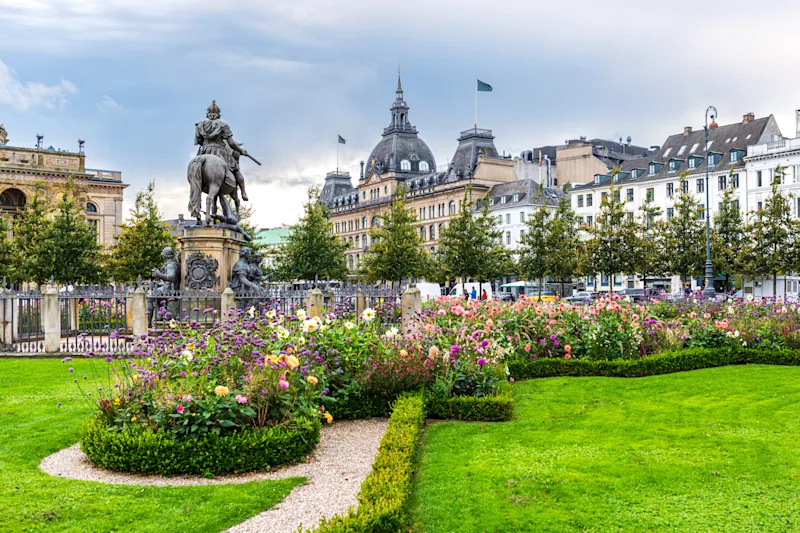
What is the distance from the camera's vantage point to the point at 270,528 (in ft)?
22.3

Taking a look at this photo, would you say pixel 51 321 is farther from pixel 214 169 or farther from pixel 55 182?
pixel 55 182

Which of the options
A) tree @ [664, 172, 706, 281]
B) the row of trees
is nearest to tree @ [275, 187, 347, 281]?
the row of trees

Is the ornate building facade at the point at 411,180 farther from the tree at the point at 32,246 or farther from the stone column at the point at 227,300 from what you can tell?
the stone column at the point at 227,300

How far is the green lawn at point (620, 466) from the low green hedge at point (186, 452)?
1787 mm

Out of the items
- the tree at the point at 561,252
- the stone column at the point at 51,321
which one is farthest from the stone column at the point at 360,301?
the tree at the point at 561,252

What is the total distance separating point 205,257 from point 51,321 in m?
3.92

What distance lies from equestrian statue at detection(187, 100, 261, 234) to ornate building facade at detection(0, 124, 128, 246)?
45.2 meters

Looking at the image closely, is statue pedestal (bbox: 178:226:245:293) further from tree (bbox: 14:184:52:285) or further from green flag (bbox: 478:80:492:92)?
green flag (bbox: 478:80:492:92)

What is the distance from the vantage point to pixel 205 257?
1886 centimetres

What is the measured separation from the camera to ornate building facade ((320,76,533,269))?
89.2 m

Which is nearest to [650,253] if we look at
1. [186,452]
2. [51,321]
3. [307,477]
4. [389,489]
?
[51,321]

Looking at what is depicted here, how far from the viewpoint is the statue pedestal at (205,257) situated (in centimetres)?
1872

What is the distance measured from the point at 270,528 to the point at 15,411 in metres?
6.67

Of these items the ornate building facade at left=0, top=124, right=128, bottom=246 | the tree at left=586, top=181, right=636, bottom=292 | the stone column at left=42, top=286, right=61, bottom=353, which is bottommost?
the stone column at left=42, top=286, right=61, bottom=353
